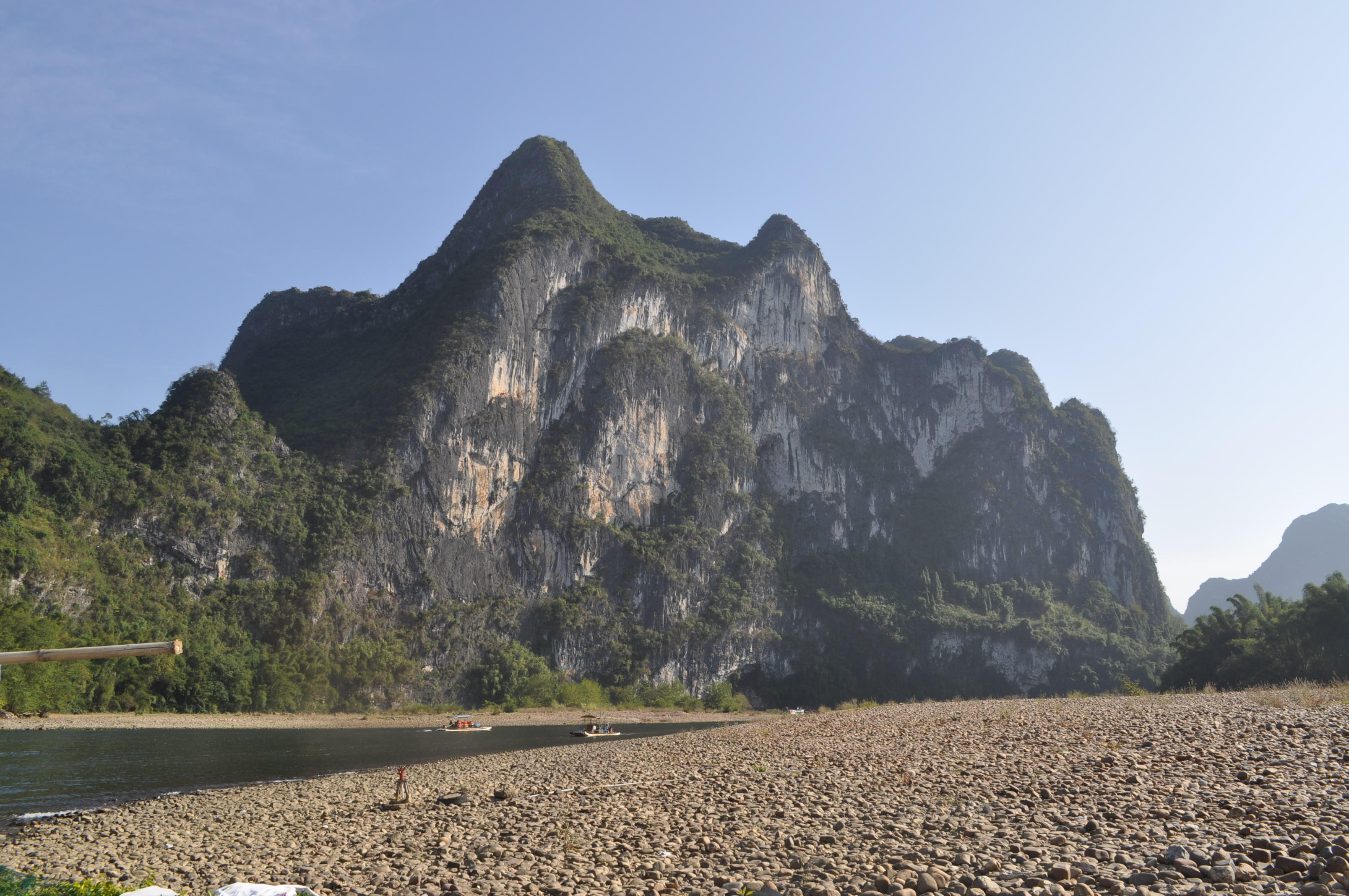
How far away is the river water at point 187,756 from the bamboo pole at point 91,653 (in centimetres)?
1440

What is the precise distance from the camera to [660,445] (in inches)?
4798

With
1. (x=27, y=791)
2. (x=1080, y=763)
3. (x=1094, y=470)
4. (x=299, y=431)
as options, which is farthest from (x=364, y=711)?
(x=1094, y=470)

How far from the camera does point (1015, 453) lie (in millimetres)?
156375

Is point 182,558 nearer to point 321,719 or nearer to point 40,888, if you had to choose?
point 321,719

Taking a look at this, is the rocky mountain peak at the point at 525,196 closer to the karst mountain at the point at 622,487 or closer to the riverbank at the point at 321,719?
the karst mountain at the point at 622,487

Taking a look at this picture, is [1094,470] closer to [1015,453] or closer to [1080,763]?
[1015,453]

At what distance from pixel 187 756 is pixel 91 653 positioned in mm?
30848

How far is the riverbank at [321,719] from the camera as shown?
1831 inches

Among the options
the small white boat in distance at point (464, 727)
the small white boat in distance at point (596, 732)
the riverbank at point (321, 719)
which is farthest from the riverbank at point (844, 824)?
the small white boat in distance at point (464, 727)

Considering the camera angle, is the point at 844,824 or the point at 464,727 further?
the point at 464,727

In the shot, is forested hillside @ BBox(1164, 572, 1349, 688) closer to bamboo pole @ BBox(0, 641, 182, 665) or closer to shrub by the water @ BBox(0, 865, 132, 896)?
bamboo pole @ BBox(0, 641, 182, 665)

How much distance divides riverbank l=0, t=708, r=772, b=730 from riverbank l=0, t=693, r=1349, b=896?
34.1 metres

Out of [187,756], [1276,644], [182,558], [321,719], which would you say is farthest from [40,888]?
[182,558]

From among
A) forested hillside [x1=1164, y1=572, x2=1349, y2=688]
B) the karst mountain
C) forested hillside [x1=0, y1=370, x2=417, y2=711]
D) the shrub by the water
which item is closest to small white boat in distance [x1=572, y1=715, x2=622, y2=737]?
forested hillside [x1=1164, y1=572, x2=1349, y2=688]
